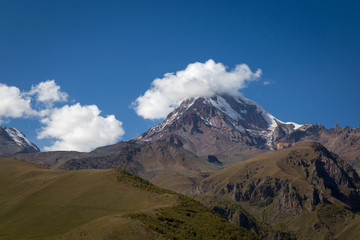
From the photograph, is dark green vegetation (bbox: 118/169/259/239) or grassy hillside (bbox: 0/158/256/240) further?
dark green vegetation (bbox: 118/169/259/239)

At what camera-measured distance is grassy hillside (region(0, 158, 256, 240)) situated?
373 feet

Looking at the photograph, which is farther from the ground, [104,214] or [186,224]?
[104,214]

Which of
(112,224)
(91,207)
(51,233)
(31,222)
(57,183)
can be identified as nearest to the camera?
(112,224)

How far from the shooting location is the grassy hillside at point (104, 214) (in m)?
114

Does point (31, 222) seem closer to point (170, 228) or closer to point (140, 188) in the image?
point (140, 188)

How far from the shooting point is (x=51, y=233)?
138375 mm

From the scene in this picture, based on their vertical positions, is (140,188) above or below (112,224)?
above

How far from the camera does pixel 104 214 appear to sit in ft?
509

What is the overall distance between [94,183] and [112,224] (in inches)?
3263

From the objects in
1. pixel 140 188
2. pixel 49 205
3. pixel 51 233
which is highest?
pixel 140 188

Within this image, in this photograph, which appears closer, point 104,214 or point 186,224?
point 186,224

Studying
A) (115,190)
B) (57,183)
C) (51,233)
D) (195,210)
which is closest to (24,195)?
(57,183)

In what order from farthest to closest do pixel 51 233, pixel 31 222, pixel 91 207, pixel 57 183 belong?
pixel 57 183, pixel 91 207, pixel 31 222, pixel 51 233

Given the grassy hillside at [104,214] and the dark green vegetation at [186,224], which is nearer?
the grassy hillside at [104,214]
